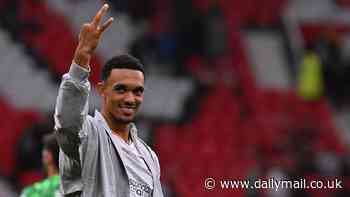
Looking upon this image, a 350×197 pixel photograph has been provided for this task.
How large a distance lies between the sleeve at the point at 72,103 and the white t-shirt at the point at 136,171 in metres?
0.32

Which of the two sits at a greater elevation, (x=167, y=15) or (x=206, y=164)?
(x=167, y=15)

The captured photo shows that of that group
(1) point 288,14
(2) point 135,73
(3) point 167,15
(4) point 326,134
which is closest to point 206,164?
(4) point 326,134

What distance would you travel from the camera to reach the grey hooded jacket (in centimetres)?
388

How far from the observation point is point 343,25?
16.0 meters

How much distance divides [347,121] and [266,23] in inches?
88.1

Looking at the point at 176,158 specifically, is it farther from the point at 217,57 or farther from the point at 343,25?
the point at 343,25

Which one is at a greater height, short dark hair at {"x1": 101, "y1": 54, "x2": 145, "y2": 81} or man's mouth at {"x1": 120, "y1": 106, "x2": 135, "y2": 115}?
short dark hair at {"x1": 101, "y1": 54, "x2": 145, "y2": 81}

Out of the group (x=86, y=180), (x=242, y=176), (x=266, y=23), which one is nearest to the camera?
(x=86, y=180)

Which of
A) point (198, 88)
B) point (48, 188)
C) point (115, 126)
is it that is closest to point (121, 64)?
point (115, 126)

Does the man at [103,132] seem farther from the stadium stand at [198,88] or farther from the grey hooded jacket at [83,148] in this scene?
the stadium stand at [198,88]
